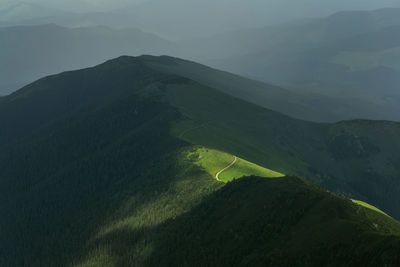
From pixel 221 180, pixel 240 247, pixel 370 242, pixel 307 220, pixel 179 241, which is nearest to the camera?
pixel 370 242

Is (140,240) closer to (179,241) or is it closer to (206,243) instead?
(179,241)

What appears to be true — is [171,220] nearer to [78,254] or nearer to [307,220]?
[78,254]

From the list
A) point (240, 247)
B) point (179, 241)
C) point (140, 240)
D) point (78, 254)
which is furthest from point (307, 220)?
point (78, 254)

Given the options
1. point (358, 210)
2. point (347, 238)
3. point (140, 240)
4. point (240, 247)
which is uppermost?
point (347, 238)

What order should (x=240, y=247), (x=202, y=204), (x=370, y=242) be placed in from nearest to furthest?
(x=370, y=242) < (x=240, y=247) < (x=202, y=204)

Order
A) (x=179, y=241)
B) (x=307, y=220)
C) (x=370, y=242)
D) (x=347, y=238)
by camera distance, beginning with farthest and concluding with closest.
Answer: (x=179, y=241), (x=307, y=220), (x=347, y=238), (x=370, y=242)

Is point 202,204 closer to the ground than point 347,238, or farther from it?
closer to the ground

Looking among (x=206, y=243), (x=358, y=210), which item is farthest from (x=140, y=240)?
(x=358, y=210)

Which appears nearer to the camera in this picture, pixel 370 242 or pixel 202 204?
pixel 370 242

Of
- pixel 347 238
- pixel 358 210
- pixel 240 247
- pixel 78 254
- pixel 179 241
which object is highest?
pixel 347 238
